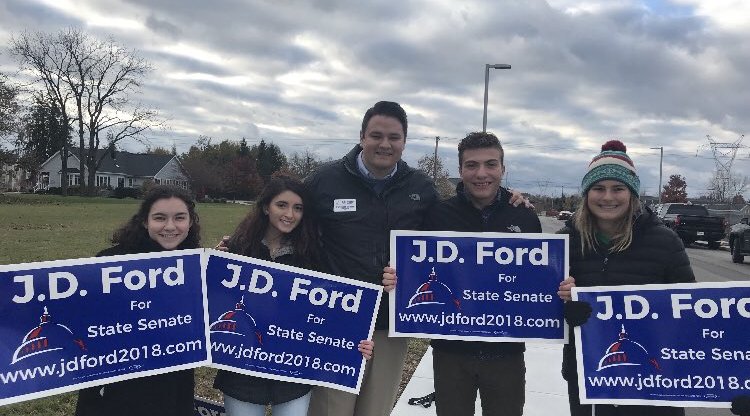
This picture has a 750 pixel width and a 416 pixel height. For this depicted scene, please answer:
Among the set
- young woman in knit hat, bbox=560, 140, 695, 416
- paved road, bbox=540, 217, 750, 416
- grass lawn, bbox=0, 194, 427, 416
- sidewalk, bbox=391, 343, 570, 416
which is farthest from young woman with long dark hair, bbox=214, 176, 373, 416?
paved road, bbox=540, 217, 750, 416

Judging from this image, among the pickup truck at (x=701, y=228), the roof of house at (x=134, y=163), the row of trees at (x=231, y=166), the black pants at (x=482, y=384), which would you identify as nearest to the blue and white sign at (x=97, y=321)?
the black pants at (x=482, y=384)

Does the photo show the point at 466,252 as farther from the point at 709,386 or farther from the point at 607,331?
the point at 709,386

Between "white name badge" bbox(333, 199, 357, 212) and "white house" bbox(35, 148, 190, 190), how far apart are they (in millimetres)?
97515

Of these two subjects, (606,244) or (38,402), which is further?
(38,402)

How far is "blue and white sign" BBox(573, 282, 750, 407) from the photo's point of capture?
10.8 feet

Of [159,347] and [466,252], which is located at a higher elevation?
[466,252]

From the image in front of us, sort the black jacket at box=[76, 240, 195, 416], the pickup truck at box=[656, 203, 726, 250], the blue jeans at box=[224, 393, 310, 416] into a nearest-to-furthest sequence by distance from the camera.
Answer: the black jacket at box=[76, 240, 195, 416]
the blue jeans at box=[224, 393, 310, 416]
the pickup truck at box=[656, 203, 726, 250]

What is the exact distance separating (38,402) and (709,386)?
5497mm

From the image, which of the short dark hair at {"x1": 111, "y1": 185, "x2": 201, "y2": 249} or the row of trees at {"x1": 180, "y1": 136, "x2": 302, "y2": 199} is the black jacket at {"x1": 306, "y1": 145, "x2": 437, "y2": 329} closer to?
the short dark hair at {"x1": 111, "y1": 185, "x2": 201, "y2": 249}

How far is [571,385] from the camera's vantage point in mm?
3484

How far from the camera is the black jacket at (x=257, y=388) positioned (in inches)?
133

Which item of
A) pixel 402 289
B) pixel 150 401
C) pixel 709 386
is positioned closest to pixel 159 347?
pixel 150 401

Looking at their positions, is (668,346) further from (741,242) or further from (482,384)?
(741,242)

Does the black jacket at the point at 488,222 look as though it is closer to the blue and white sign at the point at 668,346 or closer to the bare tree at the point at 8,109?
the blue and white sign at the point at 668,346
